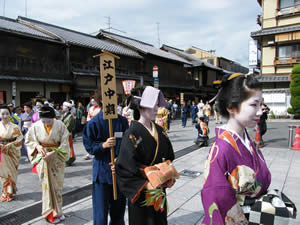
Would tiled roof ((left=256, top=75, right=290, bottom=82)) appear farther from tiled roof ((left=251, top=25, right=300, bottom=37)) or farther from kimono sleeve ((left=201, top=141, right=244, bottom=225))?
kimono sleeve ((left=201, top=141, right=244, bottom=225))

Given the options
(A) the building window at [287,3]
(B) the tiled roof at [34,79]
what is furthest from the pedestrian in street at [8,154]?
(A) the building window at [287,3]

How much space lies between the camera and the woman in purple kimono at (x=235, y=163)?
5.18 feet

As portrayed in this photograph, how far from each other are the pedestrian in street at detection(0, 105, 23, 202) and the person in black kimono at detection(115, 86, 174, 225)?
10.6 ft

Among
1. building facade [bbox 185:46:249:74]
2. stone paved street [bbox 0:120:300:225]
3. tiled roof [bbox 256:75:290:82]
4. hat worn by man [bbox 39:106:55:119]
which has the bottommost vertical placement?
stone paved street [bbox 0:120:300:225]

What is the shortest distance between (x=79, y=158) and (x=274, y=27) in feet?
62.5

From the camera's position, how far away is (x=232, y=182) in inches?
63.5

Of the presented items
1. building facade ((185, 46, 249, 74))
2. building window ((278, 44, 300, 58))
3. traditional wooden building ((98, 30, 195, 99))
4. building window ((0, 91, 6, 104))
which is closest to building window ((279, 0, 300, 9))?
building window ((278, 44, 300, 58))

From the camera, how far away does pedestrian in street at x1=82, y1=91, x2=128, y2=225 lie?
111 inches

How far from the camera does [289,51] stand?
1891 centimetres

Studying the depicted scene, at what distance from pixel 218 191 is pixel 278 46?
21455mm

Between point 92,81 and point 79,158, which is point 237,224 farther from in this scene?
point 92,81

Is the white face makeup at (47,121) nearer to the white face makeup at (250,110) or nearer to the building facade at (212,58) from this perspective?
the white face makeup at (250,110)

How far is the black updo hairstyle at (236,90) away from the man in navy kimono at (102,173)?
1527mm

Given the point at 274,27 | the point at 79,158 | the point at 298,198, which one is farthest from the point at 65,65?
the point at 274,27
